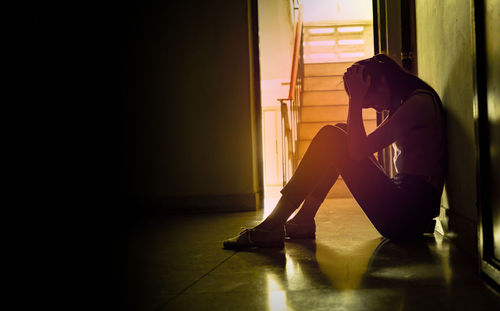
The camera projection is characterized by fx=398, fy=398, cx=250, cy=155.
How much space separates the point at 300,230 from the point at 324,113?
133 inches

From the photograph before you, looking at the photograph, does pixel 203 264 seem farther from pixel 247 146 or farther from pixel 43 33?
pixel 43 33

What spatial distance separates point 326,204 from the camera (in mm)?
3350

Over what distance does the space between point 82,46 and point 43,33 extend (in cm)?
35

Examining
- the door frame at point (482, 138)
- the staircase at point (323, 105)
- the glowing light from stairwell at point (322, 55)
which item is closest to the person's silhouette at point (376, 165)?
the door frame at point (482, 138)

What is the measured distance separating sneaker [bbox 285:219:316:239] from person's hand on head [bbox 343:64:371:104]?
613 millimetres

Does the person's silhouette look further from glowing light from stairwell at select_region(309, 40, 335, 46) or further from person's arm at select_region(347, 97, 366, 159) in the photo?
glowing light from stairwell at select_region(309, 40, 335, 46)

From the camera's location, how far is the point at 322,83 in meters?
5.59

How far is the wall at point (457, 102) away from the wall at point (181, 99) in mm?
1561

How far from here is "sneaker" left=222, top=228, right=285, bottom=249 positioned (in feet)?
5.37

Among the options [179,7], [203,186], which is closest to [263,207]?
[203,186]

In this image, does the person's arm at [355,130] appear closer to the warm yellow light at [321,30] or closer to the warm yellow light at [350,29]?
the warm yellow light at [321,30]

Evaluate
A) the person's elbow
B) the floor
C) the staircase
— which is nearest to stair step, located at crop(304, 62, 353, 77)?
the staircase

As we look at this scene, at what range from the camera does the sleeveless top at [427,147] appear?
61.1 inches

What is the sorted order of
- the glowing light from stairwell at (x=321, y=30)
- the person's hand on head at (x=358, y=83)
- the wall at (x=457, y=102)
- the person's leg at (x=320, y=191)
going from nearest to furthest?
the wall at (x=457, y=102), the person's hand on head at (x=358, y=83), the person's leg at (x=320, y=191), the glowing light from stairwell at (x=321, y=30)
